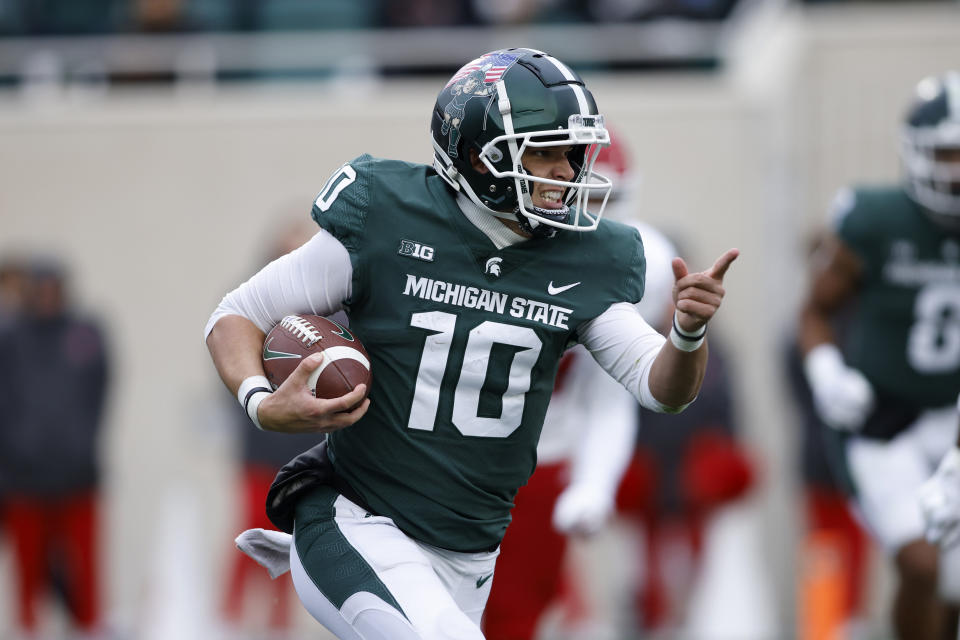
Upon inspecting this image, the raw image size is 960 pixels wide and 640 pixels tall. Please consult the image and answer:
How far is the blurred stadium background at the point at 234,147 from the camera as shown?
31.3 feet

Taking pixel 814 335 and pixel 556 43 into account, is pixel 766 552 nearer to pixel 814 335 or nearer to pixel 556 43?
pixel 556 43

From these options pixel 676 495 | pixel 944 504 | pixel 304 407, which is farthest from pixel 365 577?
pixel 676 495

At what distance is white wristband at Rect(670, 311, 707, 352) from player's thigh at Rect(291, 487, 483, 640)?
746 mm

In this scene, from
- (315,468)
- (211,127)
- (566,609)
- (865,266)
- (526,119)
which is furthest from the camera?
(211,127)

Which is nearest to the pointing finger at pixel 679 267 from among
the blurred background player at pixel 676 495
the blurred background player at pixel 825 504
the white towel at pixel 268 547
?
the white towel at pixel 268 547

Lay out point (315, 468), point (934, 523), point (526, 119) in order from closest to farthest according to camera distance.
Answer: point (526, 119)
point (315, 468)
point (934, 523)

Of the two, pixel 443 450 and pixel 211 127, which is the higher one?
pixel 443 450

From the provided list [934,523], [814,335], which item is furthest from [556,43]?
[934,523]

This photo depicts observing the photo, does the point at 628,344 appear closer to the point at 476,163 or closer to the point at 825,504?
the point at 476,163

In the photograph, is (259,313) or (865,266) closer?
(259,313)

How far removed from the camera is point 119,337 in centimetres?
976

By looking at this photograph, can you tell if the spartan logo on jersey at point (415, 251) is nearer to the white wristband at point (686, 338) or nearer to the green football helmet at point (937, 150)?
the white wristband at point (686, 338)

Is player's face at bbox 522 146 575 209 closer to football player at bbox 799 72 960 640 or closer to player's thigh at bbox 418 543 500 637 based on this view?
player's thigh at bbox 418 543 500 637

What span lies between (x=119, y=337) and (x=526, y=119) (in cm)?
694
